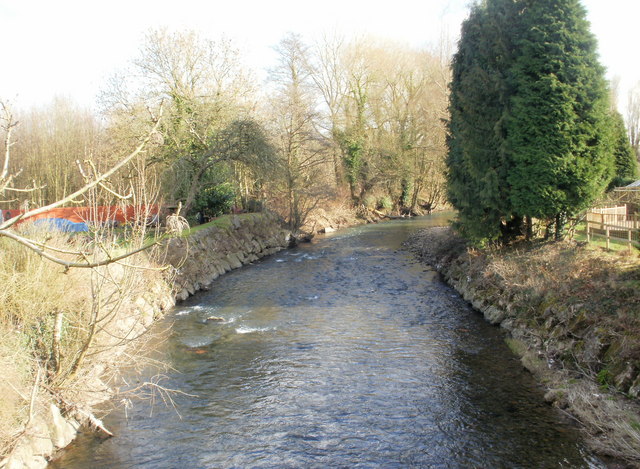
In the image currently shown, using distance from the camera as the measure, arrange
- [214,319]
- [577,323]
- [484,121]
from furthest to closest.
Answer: [484,121] → [214,319] → [577,323]

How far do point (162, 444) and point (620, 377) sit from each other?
784 centimetres

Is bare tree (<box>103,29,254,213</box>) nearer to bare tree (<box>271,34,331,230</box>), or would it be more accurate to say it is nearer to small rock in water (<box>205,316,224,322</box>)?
bare tree (<box>271,34,331,230</box>)

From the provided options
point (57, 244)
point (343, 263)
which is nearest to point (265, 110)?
point (343, 263)

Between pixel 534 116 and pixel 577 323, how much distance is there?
7175 millimetres

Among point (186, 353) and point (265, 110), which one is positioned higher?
point (265, 110)

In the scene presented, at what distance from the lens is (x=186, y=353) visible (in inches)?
453

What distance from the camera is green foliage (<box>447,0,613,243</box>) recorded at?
1398cm

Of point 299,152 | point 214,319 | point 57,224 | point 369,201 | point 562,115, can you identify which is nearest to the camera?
point 562,115

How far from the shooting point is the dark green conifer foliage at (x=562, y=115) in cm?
1395

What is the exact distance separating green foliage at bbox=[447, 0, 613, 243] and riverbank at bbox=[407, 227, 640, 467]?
167 centimetres

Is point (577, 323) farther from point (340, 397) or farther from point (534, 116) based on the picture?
point (534, 116)

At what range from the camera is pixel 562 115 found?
14.0 meters

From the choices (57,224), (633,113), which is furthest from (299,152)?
(633,113)

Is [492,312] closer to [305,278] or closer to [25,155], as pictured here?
[305,278]
